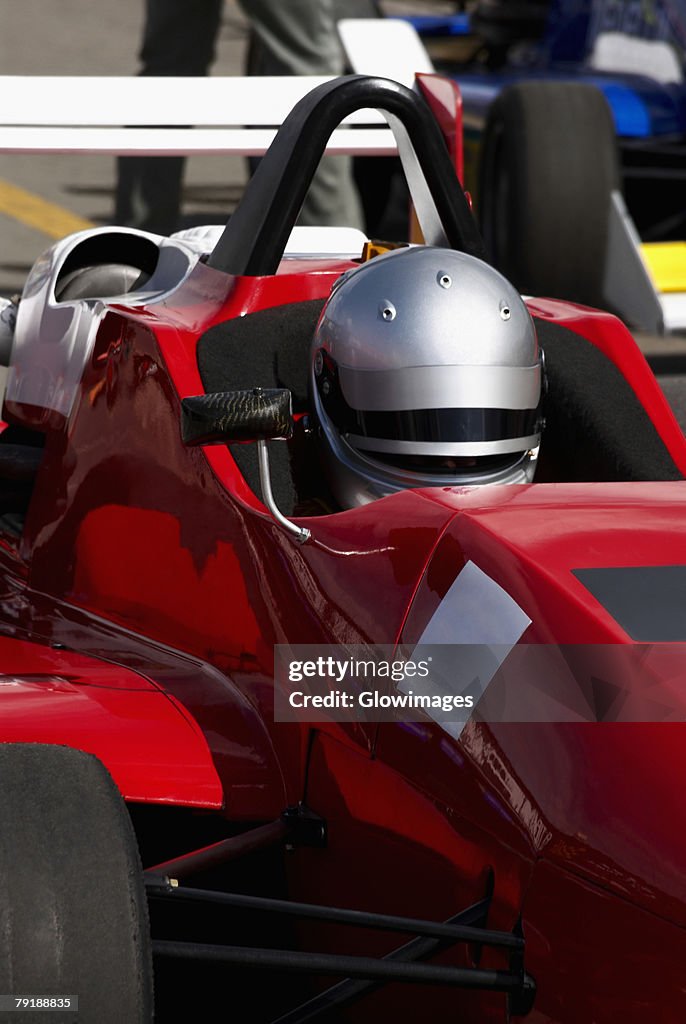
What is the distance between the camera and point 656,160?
7234 mm

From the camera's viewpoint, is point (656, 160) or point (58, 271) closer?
point (58, 271)

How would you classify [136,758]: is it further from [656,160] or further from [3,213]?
[3,213]

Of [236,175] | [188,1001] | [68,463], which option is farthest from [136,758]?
[236,175]

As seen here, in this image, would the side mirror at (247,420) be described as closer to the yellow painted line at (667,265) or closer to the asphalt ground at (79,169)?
the asphalt ground at (79,169)

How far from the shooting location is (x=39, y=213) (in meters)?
8.59

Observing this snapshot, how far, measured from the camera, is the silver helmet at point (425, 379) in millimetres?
2699

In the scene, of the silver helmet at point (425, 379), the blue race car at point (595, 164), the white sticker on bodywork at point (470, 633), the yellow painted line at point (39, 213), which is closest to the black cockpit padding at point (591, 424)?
the silver helmet at point (425, 379)

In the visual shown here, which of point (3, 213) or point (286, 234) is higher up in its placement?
point (286, 234)

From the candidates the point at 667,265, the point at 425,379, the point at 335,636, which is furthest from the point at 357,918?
the point at 667,265

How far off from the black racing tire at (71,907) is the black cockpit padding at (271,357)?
3.04ft

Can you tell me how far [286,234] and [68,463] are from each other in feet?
1.85

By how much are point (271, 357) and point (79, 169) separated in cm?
705

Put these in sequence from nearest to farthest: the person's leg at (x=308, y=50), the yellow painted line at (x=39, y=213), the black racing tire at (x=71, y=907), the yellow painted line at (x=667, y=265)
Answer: the black racing tire at (x=71, y=907), the yellow painted line at (x=667, y=265), the person's leg at (x=308, y=50), the yellow painted line at (x=39, y=213)

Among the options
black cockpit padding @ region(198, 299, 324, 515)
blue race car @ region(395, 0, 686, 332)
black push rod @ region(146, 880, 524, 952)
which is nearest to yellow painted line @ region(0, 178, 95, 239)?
blue race car @ region(395, 0, 686, 332)
